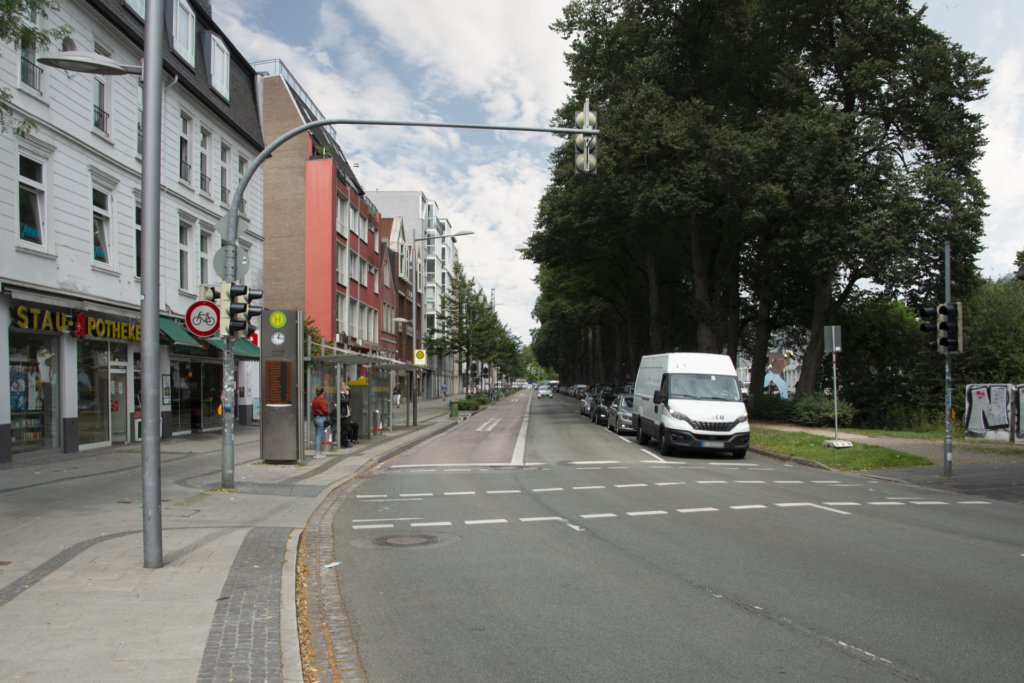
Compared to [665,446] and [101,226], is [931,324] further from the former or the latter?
[101,226]

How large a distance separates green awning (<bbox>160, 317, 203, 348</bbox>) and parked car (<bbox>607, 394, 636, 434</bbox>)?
14719mm

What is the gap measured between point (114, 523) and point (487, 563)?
4638 mm

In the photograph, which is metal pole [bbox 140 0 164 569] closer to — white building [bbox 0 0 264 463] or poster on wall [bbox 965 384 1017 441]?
white building [bbox 0 0 264 463]

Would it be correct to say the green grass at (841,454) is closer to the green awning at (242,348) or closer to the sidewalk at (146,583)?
the sidewalk at (146,583)

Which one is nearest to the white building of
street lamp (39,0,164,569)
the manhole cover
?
street lamp (39,0,164,569)

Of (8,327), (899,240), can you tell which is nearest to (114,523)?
(8,327)

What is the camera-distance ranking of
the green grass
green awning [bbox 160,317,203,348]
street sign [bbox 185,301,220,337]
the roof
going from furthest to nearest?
green awning [bbox 160,317,203,348]
the roof
the green grass
street sign [bbox 185,301,220,337]

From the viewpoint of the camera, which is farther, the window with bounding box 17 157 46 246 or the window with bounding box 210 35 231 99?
the window with bounding box 210 35 231 99

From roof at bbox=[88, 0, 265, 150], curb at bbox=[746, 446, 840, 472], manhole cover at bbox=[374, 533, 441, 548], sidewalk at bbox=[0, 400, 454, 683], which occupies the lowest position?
curb at bbox=[746, 446, 840, 472]

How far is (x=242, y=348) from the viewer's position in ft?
83.4

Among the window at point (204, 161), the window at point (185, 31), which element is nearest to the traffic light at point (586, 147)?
the window at point (185, 31)

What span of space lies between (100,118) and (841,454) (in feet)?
65.4

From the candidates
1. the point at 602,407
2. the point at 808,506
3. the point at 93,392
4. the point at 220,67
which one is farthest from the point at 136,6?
the point at 602,407

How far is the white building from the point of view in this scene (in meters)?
15.3
